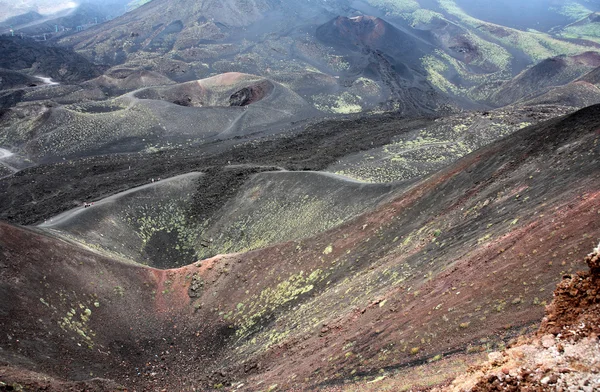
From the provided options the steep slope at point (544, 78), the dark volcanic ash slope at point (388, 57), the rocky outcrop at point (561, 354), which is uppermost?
the rocky outcrop at point (561, 354)

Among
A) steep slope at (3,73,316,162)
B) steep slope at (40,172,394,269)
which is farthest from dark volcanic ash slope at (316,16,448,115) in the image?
steep slope at (40,172,394,269)

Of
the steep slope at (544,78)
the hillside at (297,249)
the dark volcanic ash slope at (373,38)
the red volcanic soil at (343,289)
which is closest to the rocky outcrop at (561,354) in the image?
the hillside at (297,249)

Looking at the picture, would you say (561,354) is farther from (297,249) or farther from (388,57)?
(388,57)

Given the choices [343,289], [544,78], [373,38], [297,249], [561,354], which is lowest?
[544,78]

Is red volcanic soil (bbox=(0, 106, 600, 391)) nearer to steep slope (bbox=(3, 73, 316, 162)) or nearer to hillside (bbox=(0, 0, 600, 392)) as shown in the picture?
hillside (bbox=(0, 0, 600, 392))

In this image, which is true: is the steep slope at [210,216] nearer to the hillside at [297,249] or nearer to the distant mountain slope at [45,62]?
the hillside at [297,249]

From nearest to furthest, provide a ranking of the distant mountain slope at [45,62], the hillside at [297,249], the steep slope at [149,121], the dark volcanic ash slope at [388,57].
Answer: the hillside at [297,249]
the steep slope at [149,121]
the dark volcanic ash slope at [388,57]
the distant mountain slope at [45,62]

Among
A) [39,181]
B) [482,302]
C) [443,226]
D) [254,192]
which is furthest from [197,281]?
[39,181]

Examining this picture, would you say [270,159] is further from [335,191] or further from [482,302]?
[482,302]

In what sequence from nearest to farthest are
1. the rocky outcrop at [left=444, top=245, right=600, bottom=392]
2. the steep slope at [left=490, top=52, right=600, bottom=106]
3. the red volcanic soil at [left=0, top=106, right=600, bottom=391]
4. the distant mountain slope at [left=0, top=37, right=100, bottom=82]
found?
the rocky outcrop at [left=444, top=245, right=600, bottom=392]
the red volcanic soil at [left=0, top=106, right=600, bottom=391]
the steep slope at [left=490, top=52, right=600, bottom=106]
the distant mountain slope at [left=0, top=37, right=100, bottom=82]

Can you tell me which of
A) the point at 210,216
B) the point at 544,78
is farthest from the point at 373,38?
the point at 210,216
